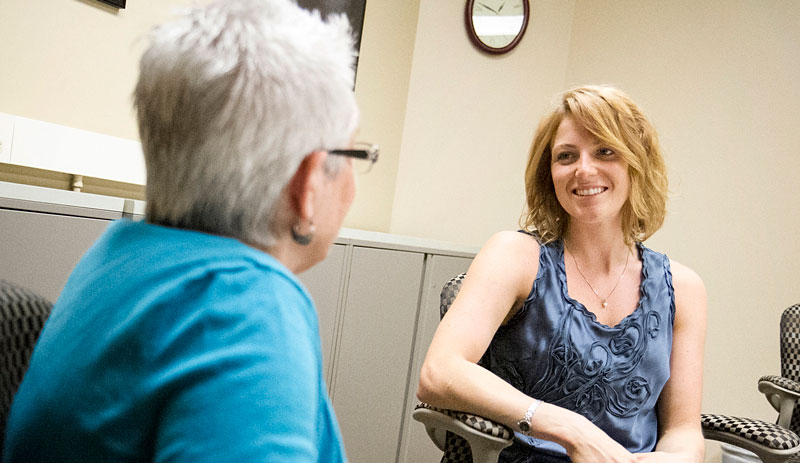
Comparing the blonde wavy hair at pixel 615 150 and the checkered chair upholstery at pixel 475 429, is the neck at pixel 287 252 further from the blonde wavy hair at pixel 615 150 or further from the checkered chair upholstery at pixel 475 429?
the blonde wavy hair at pixel 615 150

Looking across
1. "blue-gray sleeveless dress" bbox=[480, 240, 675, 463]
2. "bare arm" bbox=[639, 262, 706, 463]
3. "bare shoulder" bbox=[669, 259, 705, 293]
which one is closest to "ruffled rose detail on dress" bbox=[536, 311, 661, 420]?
"blue-gray sleeveless dress" bbox=[480, 240, 675, 463]

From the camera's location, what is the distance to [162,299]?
1.66ft

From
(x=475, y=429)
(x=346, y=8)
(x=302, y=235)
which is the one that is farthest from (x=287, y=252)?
(x=346, y=8)

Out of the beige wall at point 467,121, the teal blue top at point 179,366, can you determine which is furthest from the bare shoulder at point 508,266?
the beige wall at point 467,121

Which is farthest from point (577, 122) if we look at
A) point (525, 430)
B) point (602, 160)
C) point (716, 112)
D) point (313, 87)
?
point (716, 112)

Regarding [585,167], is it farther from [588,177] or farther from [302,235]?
[302,235]

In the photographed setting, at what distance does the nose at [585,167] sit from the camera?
1561 mm

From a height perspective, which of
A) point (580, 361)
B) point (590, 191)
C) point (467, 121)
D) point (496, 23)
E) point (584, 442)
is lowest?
point (584, 442)

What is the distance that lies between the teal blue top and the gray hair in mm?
37

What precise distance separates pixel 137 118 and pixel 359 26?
2848 millimetres

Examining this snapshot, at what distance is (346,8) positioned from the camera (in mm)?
3223

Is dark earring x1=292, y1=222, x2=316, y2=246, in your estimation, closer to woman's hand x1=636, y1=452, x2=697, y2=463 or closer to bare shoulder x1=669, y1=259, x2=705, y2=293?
woman's hand x1=636, y1=452, x2=697, y2=463

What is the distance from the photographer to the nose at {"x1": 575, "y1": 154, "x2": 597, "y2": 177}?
156 cm

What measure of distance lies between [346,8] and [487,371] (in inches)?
90.9
